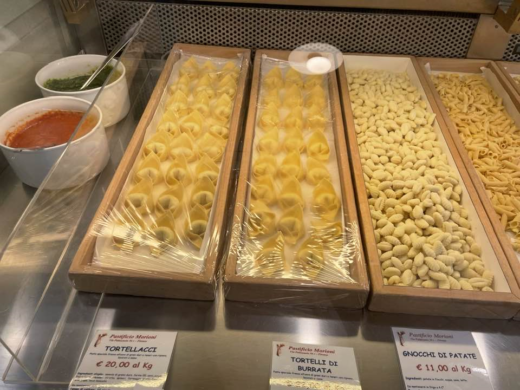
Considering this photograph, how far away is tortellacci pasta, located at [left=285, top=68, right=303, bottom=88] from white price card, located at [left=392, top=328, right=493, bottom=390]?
1.03 metres

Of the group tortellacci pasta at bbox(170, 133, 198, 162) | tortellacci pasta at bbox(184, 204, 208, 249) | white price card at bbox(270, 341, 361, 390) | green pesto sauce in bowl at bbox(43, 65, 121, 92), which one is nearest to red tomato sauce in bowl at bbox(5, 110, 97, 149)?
green pesto sauce in bowl at bbox(43, 65, 121, 92)

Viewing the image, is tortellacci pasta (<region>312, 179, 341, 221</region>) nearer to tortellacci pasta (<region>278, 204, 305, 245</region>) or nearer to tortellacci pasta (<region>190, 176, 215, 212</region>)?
tortellacci pasta (<region>278, 204, 305, 245</region>)

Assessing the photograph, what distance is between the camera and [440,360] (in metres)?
0.92

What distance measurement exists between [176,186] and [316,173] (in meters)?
0.42

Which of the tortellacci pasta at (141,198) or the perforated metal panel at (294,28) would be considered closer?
the tortellacci pasta at (141,198)

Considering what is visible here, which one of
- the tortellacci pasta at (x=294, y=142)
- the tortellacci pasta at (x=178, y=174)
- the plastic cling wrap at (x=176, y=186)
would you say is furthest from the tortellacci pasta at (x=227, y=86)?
the tortellacci pasta at (x=178, y=174)

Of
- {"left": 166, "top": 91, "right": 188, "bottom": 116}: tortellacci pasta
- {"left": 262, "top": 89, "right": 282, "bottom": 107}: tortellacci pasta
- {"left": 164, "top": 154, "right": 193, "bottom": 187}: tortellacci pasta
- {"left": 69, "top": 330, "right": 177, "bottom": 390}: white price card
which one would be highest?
{"left": 262, "top": 89, "right": 282, "bottom": 107}: tortellacci pasta

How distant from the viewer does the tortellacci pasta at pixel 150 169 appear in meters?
1.21

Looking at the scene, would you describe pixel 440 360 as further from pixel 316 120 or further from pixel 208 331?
pixel 316 120

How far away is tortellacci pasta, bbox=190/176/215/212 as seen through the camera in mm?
1140

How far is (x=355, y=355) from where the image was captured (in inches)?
37.3

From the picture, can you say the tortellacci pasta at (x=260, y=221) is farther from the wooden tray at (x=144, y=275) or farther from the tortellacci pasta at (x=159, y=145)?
the tortellacci pasta at (x=159, y=145)

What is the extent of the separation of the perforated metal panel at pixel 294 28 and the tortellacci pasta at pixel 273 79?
167 millimetres

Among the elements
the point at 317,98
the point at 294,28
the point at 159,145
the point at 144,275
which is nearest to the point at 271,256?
the point at 144,275
